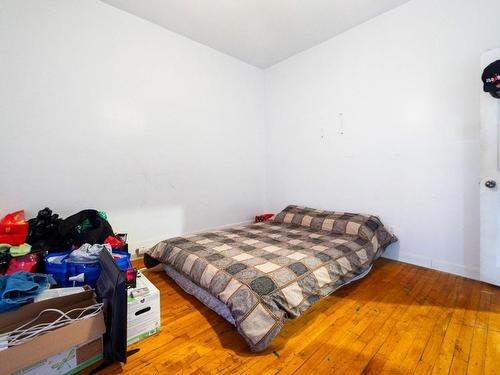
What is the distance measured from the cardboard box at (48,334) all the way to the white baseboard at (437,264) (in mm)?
2621

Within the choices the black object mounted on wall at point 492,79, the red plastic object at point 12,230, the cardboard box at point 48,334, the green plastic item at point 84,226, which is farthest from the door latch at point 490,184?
the red plastic object at point 12,230

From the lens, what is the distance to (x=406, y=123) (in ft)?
7.89

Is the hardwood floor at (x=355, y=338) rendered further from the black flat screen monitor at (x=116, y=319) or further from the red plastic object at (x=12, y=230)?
the red plastic object at (x=12, y=230)

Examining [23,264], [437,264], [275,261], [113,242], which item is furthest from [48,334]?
[437,264]

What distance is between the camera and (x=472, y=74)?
2018 millimetres

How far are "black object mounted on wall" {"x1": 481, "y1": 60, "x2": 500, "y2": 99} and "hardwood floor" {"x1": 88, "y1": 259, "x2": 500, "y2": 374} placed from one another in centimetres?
149

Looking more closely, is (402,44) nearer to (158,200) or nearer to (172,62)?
(172,62)

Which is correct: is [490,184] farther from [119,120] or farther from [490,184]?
[119,120]

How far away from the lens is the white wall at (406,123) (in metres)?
2.06

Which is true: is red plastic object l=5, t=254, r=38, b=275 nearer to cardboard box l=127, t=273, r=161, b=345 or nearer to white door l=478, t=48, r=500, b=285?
cardboard box l=127, t=273, r=161, b=345

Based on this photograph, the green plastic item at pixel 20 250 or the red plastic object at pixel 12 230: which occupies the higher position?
the red plastic object at pixel 12 230

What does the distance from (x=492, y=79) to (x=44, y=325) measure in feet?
10.3

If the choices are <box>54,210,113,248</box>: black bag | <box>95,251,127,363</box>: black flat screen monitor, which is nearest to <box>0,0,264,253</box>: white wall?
<box>54,210,113,248</box>: black bag

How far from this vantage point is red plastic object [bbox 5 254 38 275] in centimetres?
161
